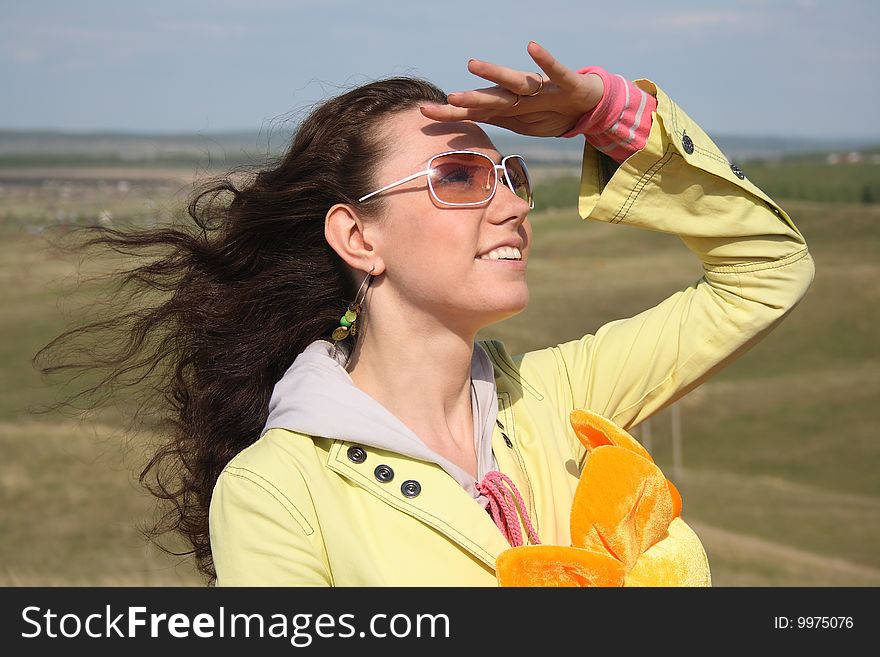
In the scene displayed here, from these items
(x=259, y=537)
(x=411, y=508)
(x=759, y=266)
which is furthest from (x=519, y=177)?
(x=259, y=537)

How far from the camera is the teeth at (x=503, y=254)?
2861 millimetres

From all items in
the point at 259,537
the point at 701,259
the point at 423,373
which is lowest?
the point at 259,537

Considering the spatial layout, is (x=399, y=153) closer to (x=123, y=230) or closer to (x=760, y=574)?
(x=123, y=230)

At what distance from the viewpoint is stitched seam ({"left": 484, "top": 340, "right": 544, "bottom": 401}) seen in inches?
126

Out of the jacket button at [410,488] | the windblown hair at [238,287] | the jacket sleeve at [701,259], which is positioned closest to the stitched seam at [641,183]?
the jacket sleeve at [701,259]

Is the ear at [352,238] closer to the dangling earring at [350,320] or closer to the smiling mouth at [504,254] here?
the dangling earring at [350,320]

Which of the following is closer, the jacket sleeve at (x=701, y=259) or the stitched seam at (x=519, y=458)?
the stitched seam at (x=519, y=458)

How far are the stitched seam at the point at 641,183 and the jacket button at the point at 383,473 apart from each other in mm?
1022

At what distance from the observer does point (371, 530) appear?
2.58 m

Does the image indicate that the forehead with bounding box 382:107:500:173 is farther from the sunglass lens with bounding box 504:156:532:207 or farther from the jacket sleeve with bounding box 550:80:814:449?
the jacket sleeve with bounding box 550:80:814:449

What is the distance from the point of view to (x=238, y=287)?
3.33 m

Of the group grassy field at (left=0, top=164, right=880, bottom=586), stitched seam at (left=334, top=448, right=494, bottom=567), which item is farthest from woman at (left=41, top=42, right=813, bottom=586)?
grassy field at (left=0, top=164, right=880, bottom=586)

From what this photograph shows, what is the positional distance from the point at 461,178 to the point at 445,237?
176mm

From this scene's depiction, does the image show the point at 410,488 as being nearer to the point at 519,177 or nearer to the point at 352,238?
the point at 352,238
